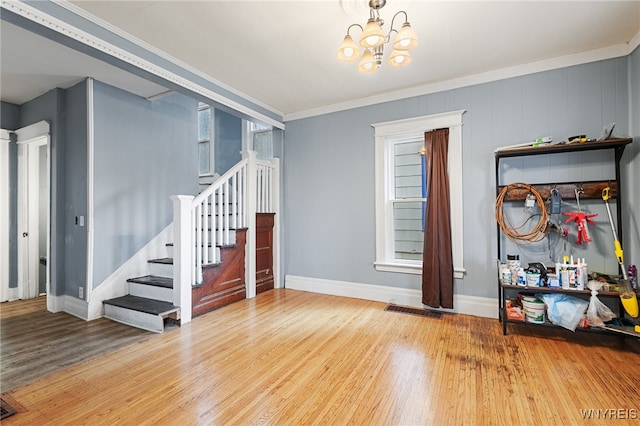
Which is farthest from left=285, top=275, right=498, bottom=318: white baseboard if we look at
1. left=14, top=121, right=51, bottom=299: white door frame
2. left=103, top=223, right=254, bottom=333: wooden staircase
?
left=14, top=121, right=51, bottom=299: white door frame

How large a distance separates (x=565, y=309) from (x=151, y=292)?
13.6 ft

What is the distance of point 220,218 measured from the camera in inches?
141

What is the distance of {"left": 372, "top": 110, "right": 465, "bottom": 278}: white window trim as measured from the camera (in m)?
3.35

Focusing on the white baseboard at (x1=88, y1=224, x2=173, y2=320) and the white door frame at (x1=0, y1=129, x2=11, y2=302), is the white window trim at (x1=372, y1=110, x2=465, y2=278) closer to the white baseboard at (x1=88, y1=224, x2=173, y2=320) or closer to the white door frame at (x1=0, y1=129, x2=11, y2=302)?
the white baseboard at (x1=88, y1=224, x2=173, y2=320)

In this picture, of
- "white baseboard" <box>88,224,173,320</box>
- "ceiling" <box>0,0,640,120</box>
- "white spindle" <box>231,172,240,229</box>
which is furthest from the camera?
"white spindle" <box>231,172,240,229</box>

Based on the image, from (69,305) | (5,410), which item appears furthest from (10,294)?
(5,410)

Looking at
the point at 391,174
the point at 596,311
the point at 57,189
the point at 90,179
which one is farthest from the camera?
the point at 391,174

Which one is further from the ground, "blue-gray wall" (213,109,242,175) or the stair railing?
"blue-gray wall" (213,109,242,175)

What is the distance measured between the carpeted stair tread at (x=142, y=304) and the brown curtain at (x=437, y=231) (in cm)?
280

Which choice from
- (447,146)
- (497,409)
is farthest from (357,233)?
(497,409)

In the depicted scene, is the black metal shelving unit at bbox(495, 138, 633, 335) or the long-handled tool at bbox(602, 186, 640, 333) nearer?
the long-handled tool at bbox(602, 186, 640, 333)

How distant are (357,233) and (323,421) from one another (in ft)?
8.52

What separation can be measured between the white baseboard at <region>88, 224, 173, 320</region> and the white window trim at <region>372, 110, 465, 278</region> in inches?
117

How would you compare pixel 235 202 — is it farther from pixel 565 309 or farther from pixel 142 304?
pixel 565 309
